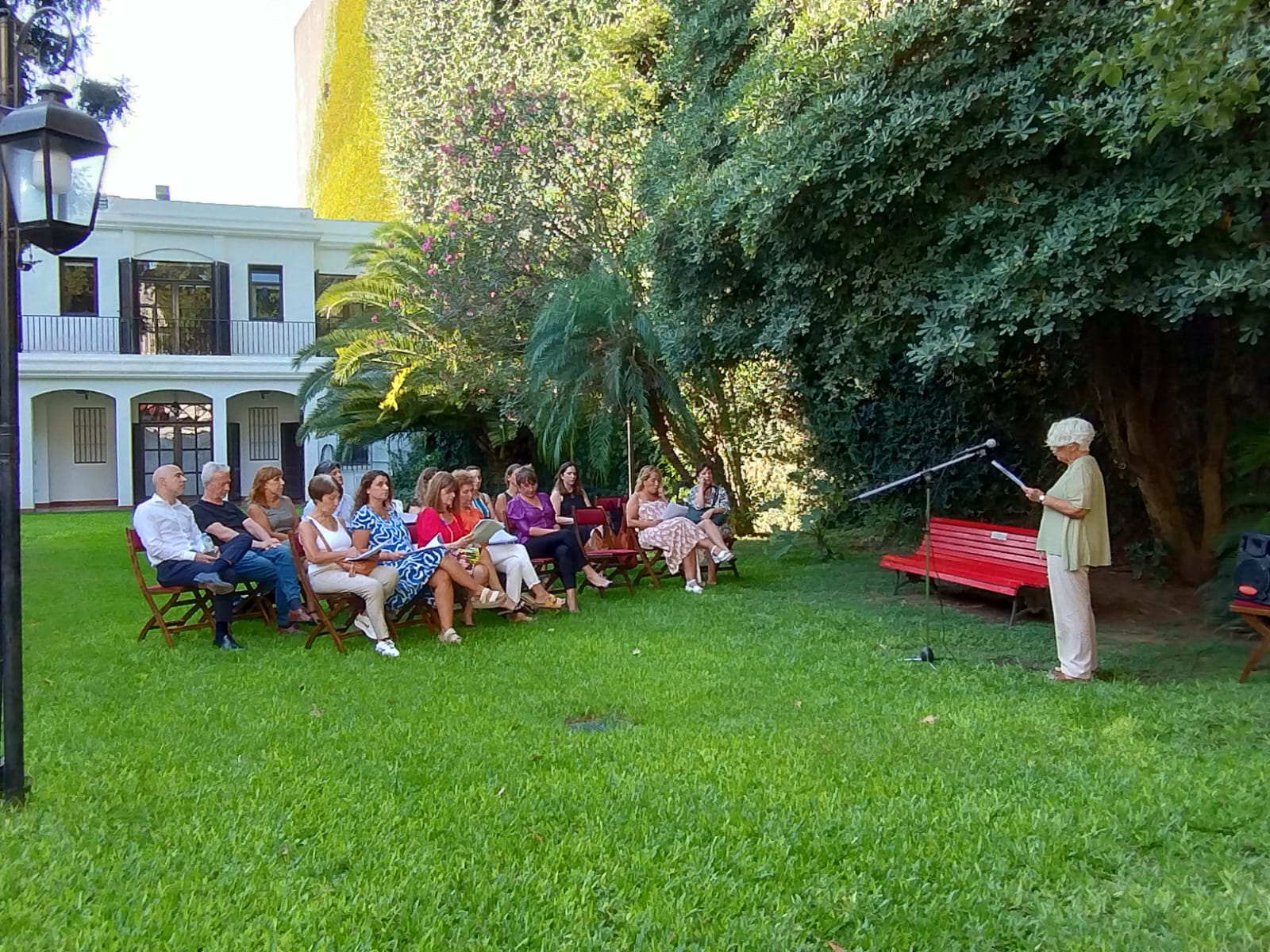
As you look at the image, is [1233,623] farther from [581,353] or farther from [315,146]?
[315,146]

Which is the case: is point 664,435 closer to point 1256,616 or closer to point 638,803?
point 1256,616

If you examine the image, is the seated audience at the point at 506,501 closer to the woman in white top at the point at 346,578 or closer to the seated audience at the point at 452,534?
the seated audience at the point at 452,534

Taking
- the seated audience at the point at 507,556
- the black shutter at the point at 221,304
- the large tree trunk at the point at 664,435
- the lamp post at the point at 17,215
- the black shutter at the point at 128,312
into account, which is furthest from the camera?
the black shutter at the point at 221,304

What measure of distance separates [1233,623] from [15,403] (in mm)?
7521

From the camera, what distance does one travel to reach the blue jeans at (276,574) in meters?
7.03

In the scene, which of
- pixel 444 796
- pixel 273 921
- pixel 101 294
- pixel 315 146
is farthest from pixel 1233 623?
pixel 315 146

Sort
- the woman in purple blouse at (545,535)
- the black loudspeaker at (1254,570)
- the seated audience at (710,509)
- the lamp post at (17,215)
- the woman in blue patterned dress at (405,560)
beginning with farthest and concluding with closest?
the seated audience at (710,509) < the woman in purple blouse at (545,535) < the woman in blue patterned dress at (405,560) < the black loudspeaker at (1254,570) < the lamp post at (17,215)

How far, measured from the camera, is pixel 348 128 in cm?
3181

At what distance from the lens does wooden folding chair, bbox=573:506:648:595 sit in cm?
898

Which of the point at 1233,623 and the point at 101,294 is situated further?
the point at 101,294

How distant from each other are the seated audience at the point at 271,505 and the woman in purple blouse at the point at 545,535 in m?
1.90

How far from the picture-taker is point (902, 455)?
12.3 m

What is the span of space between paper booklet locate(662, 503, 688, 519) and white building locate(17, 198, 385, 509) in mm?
14132

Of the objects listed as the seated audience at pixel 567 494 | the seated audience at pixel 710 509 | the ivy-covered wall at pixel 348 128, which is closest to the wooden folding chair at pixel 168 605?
the seated audience at pixel 567 494
